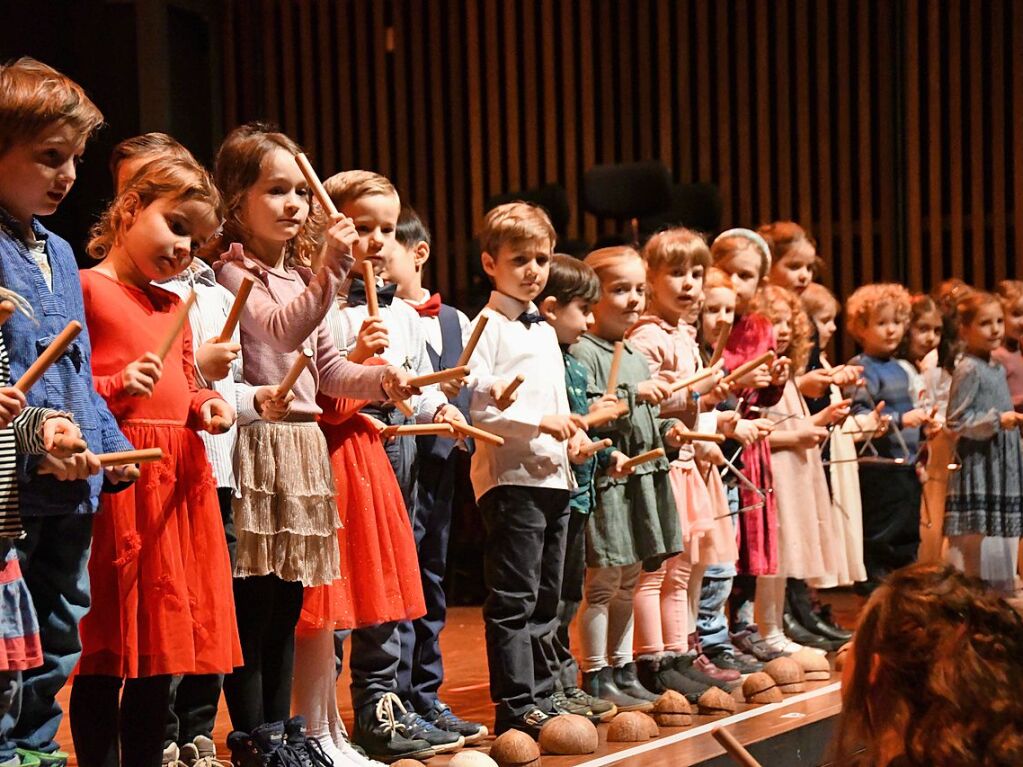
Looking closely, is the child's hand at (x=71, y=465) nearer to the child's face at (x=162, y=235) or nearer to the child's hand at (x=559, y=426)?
the child's face at (x=162, y=235)

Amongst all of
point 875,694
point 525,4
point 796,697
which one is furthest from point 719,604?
point 525,4

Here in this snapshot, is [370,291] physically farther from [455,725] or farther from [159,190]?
[455,725]

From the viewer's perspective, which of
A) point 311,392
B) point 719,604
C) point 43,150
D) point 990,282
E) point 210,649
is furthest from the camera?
point 990,282

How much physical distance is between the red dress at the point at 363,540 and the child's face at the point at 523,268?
1.74 ft

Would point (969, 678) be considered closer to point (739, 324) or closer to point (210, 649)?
point (210, 649)

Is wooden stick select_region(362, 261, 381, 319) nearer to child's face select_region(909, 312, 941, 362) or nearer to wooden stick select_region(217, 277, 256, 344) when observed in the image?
wooden stick select_region(217, 277, 256, 344)

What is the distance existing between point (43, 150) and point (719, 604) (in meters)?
2.36

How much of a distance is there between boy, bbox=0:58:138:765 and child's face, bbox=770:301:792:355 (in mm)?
2509

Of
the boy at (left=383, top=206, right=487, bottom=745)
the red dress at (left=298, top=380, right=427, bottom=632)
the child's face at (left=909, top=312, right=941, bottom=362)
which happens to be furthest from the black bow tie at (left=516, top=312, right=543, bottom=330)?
the child's face at (left=909, top=312, right=941, bottom=362)

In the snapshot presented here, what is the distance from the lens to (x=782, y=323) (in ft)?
14.6

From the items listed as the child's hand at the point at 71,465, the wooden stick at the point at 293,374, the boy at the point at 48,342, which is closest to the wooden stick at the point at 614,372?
the wooden stick at the point at 293,374

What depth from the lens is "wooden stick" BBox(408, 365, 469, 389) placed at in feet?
8.93

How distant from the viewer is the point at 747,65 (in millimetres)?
7391

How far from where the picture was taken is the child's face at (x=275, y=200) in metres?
2.79
